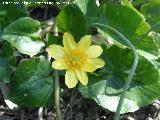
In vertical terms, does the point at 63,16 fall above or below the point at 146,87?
above

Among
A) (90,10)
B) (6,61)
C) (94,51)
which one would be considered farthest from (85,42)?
(6,61)

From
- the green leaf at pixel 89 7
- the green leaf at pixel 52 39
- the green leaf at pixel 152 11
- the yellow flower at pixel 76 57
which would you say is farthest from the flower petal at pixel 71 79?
the green leaf at pixel 152 11

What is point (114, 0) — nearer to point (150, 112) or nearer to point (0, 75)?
point (150, 112)

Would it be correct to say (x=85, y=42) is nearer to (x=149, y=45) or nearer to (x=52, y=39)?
(x=52, y=39)

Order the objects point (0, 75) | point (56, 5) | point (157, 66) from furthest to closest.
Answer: point (56, 5), point (157, 66), point (0, 75)

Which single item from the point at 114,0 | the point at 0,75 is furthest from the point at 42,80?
the point at 114,0

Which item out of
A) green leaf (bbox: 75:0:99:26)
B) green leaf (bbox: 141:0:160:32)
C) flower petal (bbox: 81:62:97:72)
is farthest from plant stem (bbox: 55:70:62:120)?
green leaf (bbox: 141:0:160:32)

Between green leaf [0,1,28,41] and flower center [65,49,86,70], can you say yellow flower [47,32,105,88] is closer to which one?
flower center [65,49,86,70]
